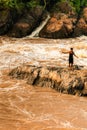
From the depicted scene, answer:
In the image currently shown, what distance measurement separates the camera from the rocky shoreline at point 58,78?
12.8 meters

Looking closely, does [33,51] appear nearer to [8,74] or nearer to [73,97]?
[8,74]

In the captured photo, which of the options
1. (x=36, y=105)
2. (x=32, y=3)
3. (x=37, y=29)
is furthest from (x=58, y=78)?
(x=32, y=3)

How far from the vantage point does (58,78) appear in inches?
523

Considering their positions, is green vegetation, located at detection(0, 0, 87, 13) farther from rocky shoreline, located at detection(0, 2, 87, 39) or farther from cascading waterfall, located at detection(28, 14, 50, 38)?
cascading waterfall, located at detection(28, 14, 50, 38)

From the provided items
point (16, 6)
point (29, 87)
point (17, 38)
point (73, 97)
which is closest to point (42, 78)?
point (29, 87)

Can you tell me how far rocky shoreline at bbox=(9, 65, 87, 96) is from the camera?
12820mm

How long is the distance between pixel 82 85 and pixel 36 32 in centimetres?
1466

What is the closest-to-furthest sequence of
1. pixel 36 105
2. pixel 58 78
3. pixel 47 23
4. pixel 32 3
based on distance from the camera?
pixel 36 105 → pixel 58 78 → pixel 47 23 → pixel 32 3

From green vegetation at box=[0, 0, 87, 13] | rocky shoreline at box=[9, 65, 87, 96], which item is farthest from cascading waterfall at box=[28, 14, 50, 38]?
rocky shoreline at box=[9, 65, 87, 96]

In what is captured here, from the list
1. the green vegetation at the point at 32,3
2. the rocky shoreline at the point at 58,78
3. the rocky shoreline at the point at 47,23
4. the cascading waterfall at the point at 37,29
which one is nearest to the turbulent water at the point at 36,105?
the rocky shoreline at the point at 58,78

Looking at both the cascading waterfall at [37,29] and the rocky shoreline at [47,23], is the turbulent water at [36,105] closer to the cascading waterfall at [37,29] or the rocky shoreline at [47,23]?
the rocky shoreline at [47,23]

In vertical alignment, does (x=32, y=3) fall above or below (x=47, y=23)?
above

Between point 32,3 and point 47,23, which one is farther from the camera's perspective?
point 32,3

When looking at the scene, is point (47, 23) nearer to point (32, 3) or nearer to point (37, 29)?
point (37, 29)
